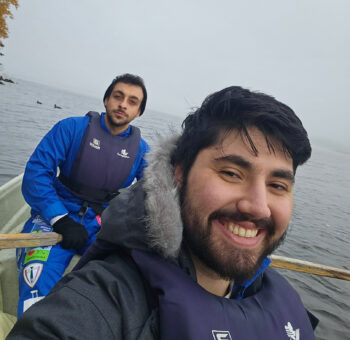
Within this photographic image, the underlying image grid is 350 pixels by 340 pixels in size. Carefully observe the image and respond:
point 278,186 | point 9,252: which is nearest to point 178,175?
point 278,186

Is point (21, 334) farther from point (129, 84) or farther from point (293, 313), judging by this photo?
point (129, 84)

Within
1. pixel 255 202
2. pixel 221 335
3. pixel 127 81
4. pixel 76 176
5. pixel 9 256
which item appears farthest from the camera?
pixel 127 81

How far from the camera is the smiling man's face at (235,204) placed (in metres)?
1.36

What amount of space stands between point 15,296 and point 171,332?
2745 millimetres

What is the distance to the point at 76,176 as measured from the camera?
3.40 m

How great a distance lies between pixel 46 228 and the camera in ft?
9.77

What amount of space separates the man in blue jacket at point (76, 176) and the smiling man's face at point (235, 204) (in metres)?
1.87

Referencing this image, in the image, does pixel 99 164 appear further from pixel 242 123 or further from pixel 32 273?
pixel 242 123

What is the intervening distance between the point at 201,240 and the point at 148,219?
0.33 m

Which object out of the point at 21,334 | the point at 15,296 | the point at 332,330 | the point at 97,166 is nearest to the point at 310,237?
the point at 332,330

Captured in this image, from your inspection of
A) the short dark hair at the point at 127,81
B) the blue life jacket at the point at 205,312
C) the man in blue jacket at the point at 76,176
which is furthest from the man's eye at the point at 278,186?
the short dark hair at the point at 127,81

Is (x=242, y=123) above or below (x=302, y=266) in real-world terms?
above

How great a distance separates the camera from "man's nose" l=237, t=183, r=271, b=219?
4.42 ft

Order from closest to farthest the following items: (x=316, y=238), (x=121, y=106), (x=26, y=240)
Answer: (x=26, y=240) → (x=121, y=106) → (x=316, y=238)
